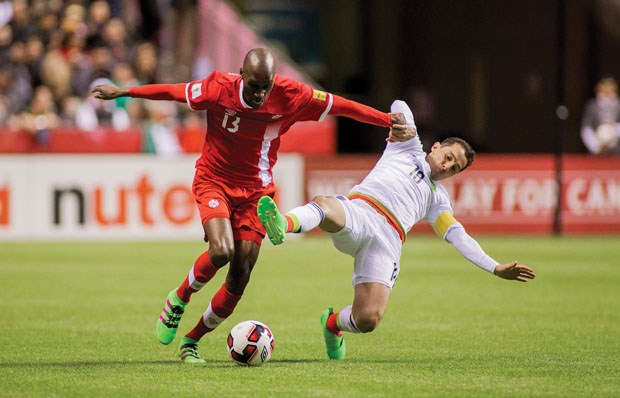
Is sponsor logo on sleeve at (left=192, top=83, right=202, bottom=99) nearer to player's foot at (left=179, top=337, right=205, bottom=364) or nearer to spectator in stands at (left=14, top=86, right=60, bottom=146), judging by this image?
player's foot at (left=179, top=337, right=205, bottom=364)

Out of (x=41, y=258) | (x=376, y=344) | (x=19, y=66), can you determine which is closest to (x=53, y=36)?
(x=19, y=66)

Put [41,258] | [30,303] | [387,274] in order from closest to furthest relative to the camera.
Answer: [387,274] < [30,303] < [41,258]

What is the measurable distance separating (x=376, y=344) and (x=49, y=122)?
11.9 m

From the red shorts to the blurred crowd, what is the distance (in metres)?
11.9

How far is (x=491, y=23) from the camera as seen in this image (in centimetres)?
3094

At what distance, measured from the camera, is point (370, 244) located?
8539 millimetres

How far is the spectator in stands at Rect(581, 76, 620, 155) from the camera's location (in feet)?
79.5

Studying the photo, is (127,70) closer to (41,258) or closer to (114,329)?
(41,258)

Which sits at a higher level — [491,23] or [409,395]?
[491,23]

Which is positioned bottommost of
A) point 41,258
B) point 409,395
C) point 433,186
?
point 41,258

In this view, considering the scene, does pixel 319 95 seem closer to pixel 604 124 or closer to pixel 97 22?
pixel 97 22

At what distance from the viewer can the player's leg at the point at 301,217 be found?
7531 mm

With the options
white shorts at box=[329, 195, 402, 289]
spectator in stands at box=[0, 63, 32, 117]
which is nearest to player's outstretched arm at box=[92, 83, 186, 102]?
white shorts at box=[329, 195, 402, 289]

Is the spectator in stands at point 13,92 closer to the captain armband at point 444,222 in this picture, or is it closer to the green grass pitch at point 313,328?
the green grass pitch at point 313,328
